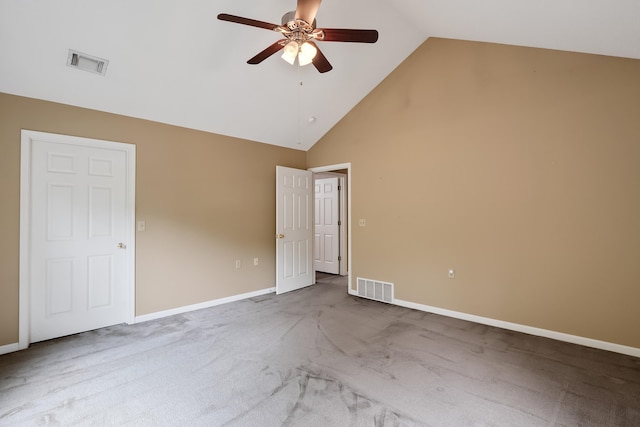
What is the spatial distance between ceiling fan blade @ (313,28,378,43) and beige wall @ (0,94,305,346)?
248 centimetres

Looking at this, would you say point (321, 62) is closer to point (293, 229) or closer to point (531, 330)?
point (293, 229)

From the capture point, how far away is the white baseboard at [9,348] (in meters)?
2.73

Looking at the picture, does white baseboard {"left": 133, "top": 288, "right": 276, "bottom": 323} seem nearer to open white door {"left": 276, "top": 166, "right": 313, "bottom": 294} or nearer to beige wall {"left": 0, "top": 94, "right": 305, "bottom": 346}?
beige wall {"left": 0, "top": 94, "right": 305, "bottom": 346}

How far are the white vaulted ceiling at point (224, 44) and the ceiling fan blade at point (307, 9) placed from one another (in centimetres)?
99

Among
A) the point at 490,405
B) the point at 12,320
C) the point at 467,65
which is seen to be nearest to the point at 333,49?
the point at 467,65

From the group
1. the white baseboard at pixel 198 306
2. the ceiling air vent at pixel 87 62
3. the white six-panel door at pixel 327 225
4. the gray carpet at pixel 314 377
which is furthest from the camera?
the white six-panel door at pixel 327 225

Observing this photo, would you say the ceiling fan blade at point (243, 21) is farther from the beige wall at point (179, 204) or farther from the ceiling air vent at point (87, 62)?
the beige wall at point (179, 204)

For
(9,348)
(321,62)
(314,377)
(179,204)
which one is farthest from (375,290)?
(9,348)

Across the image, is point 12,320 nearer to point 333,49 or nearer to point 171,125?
point 171,125

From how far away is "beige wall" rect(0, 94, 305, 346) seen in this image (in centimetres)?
278

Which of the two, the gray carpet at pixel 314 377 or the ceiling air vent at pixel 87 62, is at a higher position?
the ceiling air vent at pixel 87 62

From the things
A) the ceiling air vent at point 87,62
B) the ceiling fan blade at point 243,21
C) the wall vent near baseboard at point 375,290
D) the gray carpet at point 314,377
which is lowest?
the gray carpet at point 314,377

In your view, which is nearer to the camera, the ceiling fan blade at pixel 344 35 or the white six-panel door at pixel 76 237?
the ceiling fan blade at pixel 344 35

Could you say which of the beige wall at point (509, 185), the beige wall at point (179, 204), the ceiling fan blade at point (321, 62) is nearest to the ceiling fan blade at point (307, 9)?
the ceiling fan blade at point (321, 62)
